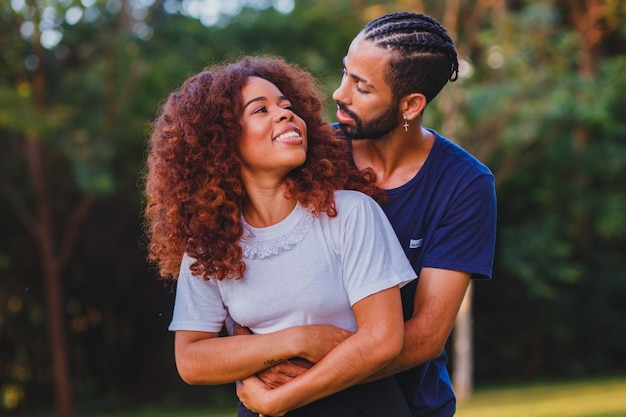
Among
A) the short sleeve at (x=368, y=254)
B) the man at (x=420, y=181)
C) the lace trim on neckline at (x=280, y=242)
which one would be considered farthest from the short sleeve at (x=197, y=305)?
the man at (x=420, y=181)

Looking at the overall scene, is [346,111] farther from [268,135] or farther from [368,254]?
[368,254]

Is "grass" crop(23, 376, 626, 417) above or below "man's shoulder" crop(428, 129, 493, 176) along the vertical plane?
below

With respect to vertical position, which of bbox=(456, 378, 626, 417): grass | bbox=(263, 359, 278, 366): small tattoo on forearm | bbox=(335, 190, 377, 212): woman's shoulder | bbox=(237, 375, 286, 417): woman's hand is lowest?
bbox=(456, 378, 626, 417): grass

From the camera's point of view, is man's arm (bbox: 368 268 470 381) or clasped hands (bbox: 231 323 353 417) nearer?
clasped hands (bbox: 231 323 353 417)

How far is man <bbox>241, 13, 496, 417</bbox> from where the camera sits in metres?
2.95

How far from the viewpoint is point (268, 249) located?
2756 mm

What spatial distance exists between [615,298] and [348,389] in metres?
17.8

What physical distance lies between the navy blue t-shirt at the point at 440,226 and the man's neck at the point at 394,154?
7 centimetres

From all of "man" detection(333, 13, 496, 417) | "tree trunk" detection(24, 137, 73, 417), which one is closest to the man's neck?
"man" detection(333, 13, 496, 417)

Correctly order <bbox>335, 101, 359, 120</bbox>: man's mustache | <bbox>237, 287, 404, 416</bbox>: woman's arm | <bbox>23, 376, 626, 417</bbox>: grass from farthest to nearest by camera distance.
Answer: <bbox>23, 376, 626, 417</bbox>: grass → <bbox>335, 101, 359, 120</bbox>: man's mustache → <bbox>237, 287, 404, 416</bbox>: woman's arm

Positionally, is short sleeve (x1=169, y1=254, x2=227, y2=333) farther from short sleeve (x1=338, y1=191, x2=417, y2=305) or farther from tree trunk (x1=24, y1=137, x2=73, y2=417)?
tree trunk (x1=24, y1=137, x2=73, y2=417)

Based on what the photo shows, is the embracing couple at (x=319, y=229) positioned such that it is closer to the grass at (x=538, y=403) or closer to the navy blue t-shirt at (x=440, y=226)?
the navy blue t-shirt at (x=440, y=226)

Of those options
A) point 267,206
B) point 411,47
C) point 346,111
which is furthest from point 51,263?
point 267,206

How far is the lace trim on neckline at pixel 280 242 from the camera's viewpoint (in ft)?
8.97
